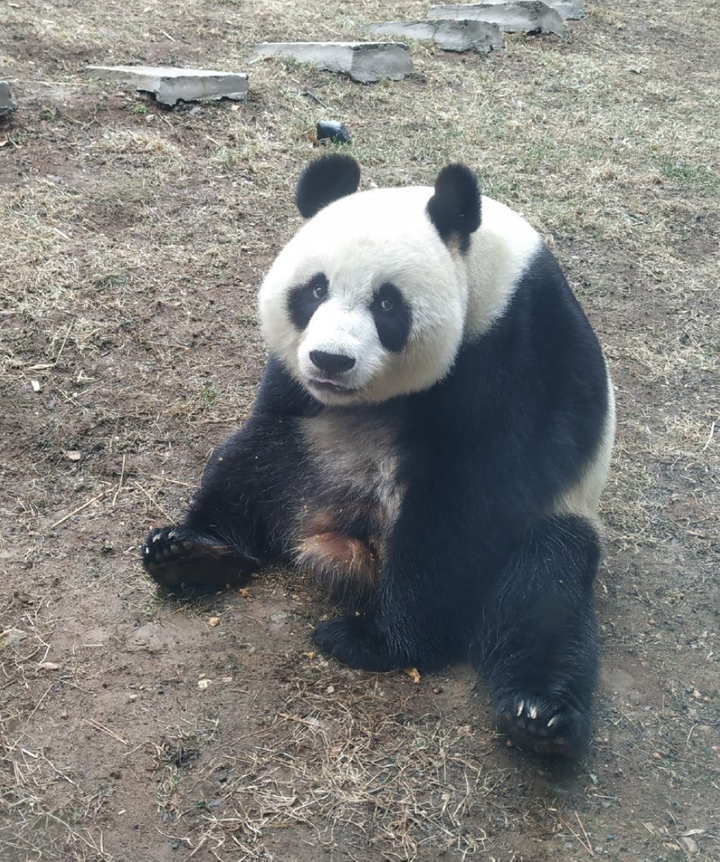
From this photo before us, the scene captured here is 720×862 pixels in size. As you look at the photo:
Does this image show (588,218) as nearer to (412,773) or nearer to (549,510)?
(549,510)

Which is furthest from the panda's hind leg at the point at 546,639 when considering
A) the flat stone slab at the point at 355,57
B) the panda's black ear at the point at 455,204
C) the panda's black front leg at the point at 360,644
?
the flat stone slab at the point at 355,57

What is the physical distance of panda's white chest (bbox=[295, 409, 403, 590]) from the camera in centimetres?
363

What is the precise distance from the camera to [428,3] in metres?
11.4

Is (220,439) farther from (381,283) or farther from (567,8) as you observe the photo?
(567,8)

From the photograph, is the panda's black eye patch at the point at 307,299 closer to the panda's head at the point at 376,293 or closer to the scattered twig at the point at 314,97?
the panda's head at the point at 376,293

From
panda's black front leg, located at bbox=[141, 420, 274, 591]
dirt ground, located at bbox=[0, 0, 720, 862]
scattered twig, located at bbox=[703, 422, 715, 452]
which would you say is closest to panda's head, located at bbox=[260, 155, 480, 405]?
panda's black front leg, located at bbox=[141, 420, 274, 591]

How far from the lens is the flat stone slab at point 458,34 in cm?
971

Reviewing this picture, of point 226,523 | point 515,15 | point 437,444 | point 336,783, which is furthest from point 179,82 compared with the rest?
point 336,783

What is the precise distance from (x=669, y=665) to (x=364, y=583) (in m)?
1.25

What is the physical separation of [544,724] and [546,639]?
399mm

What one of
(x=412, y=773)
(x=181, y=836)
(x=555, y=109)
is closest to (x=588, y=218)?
(x=555, y=109)

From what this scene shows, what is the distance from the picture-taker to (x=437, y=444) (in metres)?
3.46

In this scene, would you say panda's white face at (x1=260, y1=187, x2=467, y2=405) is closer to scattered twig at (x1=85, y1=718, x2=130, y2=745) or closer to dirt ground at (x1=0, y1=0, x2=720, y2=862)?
dirt ground at (x1=0, y1=0, x2=720, y2=862)

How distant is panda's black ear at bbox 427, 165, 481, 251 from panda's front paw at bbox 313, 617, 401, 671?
1.53 m
